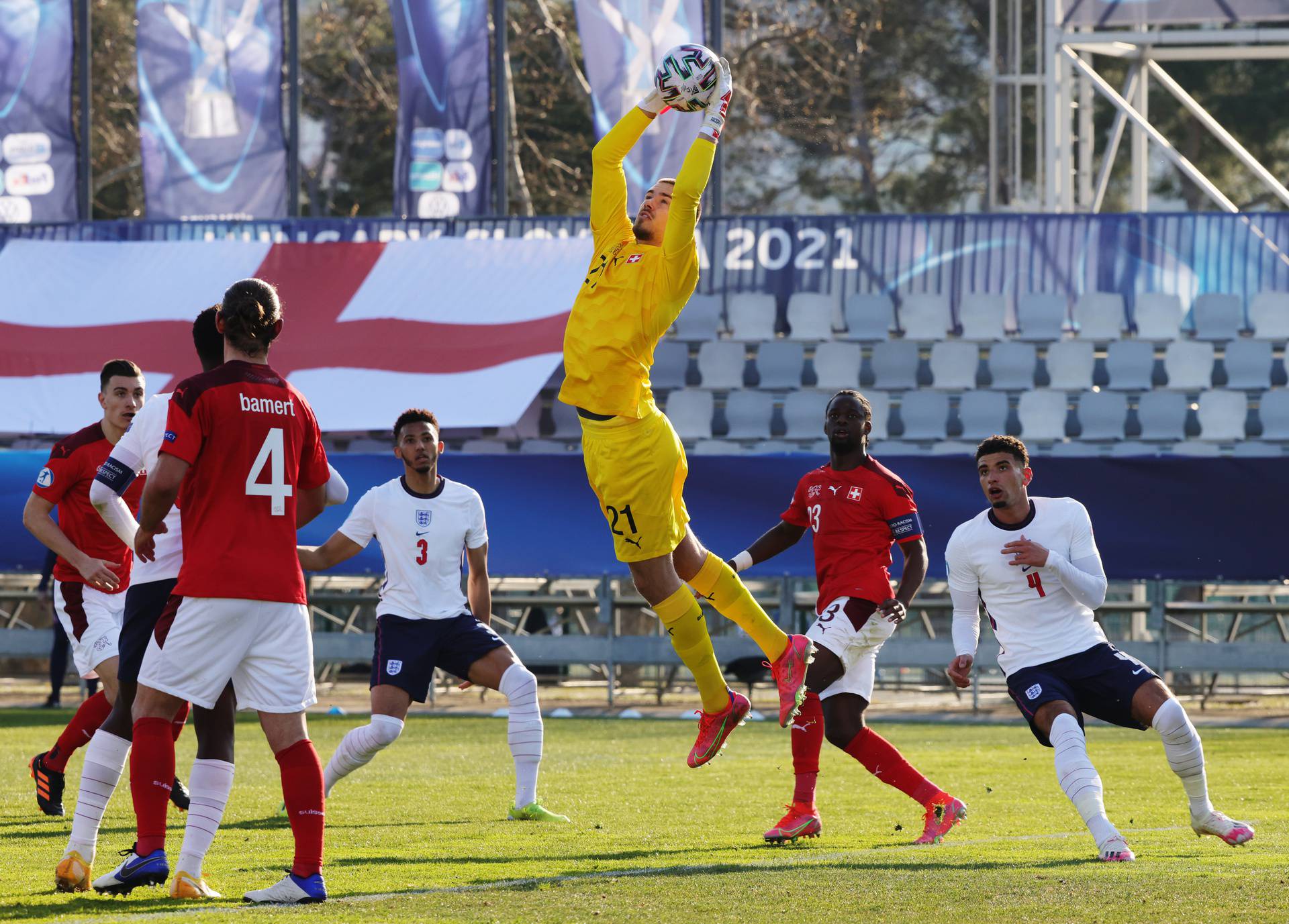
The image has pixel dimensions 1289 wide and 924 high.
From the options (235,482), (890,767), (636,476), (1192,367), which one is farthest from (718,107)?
(1192,367)

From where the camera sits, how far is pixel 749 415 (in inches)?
730

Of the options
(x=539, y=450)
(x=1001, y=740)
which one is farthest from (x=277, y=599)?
(x=539, y=450)

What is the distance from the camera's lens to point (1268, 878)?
6145 mm

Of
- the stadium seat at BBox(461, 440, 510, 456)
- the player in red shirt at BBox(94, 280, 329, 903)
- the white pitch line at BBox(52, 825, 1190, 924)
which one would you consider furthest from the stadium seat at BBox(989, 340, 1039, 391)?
the player in red shirt at BBox(94, 280, 329, 903)

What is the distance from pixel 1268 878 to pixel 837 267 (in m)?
13.9

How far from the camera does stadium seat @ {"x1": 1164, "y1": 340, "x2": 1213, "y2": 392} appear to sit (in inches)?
725

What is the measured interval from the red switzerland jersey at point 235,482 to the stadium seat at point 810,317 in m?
13.9

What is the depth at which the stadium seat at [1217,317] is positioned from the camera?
18.9 m

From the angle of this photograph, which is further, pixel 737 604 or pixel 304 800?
pixel 737 604

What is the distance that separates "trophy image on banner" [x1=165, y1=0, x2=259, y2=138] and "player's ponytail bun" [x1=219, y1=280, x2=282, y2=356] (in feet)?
49.0

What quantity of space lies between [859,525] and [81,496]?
3.61 m

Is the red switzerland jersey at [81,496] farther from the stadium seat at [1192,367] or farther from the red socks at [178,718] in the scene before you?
the stadium seat at [1192,367]

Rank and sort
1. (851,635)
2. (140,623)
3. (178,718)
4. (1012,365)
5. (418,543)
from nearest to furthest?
(178,718) < (140,623) < (851,635) < (418,543) < (1012,365)

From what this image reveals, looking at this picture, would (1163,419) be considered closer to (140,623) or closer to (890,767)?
(890,767)
